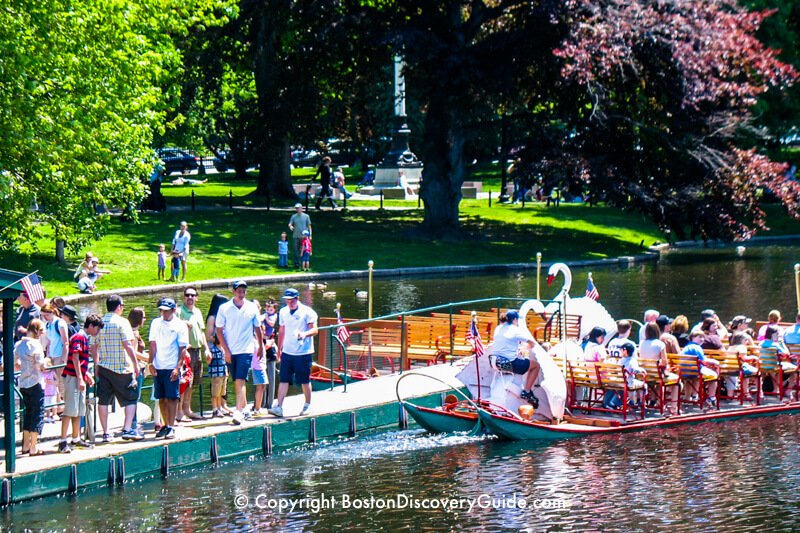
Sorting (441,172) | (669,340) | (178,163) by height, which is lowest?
(669,340)

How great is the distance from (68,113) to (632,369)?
1356cm

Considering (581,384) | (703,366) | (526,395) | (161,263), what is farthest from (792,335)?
(161,263)

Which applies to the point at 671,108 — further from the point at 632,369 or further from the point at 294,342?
the point at 294,342

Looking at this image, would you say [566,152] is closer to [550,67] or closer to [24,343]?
[550,67]

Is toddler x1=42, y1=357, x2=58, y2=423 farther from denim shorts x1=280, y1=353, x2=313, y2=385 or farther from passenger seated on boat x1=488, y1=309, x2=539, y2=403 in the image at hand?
passenger seated on boat x1=488, y1=309, x2=539, y2=403

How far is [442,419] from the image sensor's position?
20.7 metres

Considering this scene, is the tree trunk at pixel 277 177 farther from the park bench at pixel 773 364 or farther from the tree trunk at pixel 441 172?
the park bench at pixel 773 364

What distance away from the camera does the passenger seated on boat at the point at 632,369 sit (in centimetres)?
2088

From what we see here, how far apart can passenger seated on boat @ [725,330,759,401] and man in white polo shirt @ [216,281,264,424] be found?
8455 millimetres

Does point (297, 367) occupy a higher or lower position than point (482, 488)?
higher

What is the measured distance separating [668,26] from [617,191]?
5.96m

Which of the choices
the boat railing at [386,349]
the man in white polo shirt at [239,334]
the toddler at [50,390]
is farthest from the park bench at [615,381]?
the toddler at [50,390]

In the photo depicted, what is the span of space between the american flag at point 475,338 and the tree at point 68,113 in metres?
9.37

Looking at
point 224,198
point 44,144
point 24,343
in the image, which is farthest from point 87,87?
point 224,198
